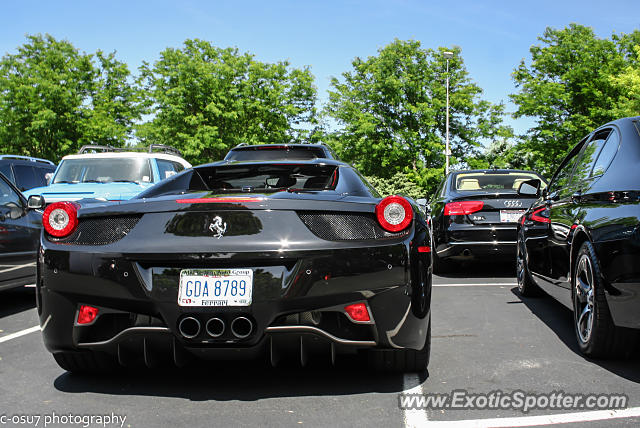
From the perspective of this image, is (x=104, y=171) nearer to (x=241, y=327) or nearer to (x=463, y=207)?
(x=463, y=207)

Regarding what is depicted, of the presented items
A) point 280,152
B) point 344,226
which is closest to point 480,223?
point 280,152

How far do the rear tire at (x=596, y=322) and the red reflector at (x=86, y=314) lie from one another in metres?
Result: 2.87

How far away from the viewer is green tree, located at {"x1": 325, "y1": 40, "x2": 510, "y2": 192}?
4056 cm

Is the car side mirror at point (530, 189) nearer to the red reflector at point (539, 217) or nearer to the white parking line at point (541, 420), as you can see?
the red reflector at point (539, 217)

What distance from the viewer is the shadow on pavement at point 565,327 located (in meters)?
3.77

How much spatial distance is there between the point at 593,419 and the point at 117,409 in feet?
7.55

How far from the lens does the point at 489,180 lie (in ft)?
31.4

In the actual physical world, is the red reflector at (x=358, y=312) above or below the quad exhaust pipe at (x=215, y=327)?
above

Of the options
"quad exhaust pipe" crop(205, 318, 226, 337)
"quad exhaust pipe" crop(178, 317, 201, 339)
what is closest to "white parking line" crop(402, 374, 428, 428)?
"quad exhaust pipe" crop(205, 318, 226, 337)

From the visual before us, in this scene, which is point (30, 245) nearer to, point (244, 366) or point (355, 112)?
point (244, 366)

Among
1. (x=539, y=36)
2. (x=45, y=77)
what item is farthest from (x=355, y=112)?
(x=45, y=77)

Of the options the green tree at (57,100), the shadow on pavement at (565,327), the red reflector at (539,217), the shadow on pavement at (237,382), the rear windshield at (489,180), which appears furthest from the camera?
the green tree at (57,100)

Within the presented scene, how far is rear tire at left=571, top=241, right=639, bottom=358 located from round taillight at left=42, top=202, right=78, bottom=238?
120 inches

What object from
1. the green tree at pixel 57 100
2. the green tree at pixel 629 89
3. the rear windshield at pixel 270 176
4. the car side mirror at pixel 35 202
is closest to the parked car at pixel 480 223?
the rear windshield at pixel 270 176
